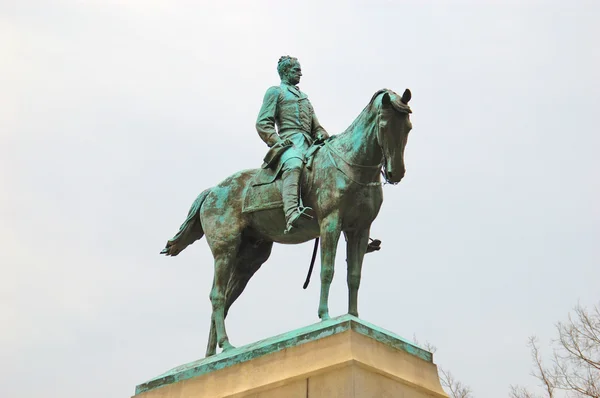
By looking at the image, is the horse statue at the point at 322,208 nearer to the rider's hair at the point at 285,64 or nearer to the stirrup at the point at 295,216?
the stirrup at the point at 295,216

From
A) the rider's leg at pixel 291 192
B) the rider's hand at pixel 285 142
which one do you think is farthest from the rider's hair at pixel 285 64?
the rider's leg at pixel 291 192

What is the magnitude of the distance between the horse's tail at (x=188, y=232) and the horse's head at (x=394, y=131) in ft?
10.4

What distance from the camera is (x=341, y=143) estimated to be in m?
10.2

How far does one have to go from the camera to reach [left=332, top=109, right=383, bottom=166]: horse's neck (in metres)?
9.83

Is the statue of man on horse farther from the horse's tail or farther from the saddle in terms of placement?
the horse's tail

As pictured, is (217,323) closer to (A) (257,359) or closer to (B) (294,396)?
(A) (257,359)

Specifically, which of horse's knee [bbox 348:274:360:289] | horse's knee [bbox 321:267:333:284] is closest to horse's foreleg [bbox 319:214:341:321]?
horse's knee [bbox 321:267:333:284]

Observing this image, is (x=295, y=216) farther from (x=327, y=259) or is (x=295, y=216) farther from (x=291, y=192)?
(x=327, y=259)

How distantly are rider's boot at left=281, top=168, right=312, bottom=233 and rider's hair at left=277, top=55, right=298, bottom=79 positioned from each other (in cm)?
195

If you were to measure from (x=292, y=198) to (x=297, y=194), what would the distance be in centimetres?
9

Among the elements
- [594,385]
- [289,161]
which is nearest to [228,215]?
[289,161]

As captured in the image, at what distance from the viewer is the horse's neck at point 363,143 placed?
9828mm

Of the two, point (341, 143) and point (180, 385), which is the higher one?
point (341, 143)

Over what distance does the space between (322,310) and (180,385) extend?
209 cm
